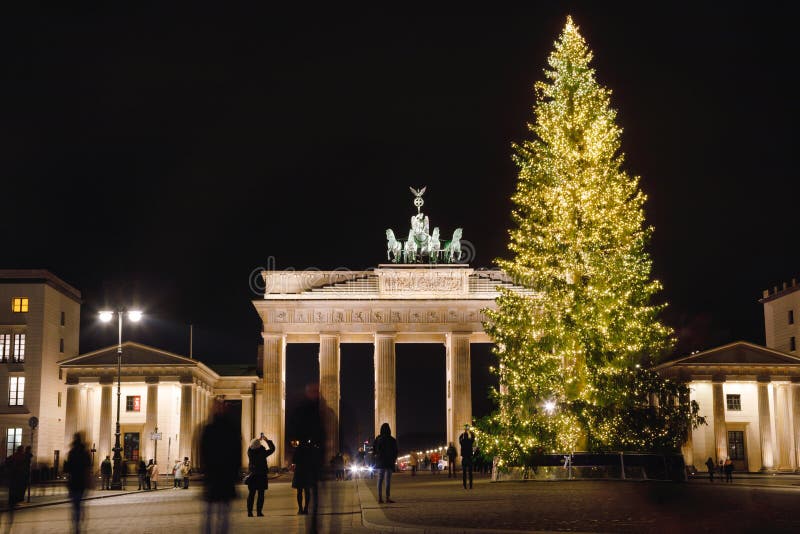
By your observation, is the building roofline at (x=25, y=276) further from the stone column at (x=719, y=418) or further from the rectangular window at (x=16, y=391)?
the stone column at (x=719, y=418)

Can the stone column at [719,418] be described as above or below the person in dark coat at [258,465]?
above

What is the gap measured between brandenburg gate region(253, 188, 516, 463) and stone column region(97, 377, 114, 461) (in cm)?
1156

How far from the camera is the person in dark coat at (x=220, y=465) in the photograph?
17188 millimetres

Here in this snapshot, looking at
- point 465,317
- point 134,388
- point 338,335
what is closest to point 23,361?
point 134,388

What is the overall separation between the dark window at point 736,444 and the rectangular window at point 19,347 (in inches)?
2058

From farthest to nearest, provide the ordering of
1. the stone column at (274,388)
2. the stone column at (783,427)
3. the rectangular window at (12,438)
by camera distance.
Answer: the stone column at (274,388) → the rectangular window at (12,438) → the stone column at (783,427)

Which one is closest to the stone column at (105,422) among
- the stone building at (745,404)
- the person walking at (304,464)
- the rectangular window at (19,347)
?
the rectangular window at (19,347)

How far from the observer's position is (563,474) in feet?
122

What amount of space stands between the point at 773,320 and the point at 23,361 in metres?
60.3

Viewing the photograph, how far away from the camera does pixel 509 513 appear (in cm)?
2203

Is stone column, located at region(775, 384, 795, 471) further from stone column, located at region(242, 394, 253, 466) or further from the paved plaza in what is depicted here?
the paved plaza

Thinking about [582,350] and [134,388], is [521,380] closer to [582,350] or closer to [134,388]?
[582,350]

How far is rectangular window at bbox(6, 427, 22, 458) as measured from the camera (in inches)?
3132

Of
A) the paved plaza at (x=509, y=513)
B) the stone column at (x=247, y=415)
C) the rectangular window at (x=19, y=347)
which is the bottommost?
the paved plaza at (x=509, y=513)
